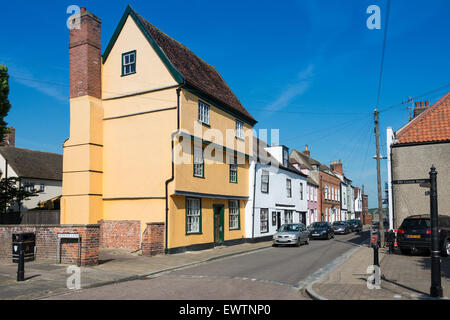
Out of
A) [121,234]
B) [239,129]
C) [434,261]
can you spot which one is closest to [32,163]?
[239,129]

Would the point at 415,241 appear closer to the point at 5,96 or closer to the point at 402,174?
the point at 402,174

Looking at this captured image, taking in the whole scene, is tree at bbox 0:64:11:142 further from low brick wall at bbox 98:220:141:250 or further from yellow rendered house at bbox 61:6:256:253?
low brick wall at bbox 98:220:141:250

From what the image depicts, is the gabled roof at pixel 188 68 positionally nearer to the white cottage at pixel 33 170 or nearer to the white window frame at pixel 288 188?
the white window frame at pixel 288 188

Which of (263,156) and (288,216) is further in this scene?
(288,216)

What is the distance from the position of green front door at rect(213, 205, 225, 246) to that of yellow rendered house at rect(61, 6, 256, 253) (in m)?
0.26

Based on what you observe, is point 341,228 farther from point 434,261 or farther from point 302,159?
point 434,261

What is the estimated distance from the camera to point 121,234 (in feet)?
60.3

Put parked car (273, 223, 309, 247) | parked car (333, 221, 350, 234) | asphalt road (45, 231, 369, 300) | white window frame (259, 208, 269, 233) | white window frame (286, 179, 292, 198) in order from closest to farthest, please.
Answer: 1. asphalt road (45, 231, 369, 300)
2. parked car (273, 223, 309, 247)
3. white window frame (259, 208, 269, 233)
4. white window frame (286, 179, 292, 198)
5. parked car (333, 221, 350, 234)

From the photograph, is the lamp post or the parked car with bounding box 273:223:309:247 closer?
the lamp post

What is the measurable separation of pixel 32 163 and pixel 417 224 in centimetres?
3405

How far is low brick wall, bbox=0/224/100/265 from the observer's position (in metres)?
13.8

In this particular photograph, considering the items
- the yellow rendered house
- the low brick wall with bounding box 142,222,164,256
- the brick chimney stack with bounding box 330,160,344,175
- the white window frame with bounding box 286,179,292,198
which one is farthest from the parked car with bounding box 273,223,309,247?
the brick chimney stack with bounding box 330,160,344,175

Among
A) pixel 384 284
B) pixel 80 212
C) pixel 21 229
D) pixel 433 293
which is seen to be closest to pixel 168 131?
pixel 80 212

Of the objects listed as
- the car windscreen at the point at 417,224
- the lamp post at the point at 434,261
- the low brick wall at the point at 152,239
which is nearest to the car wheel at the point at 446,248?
the car windscreen at the point at 417,224
